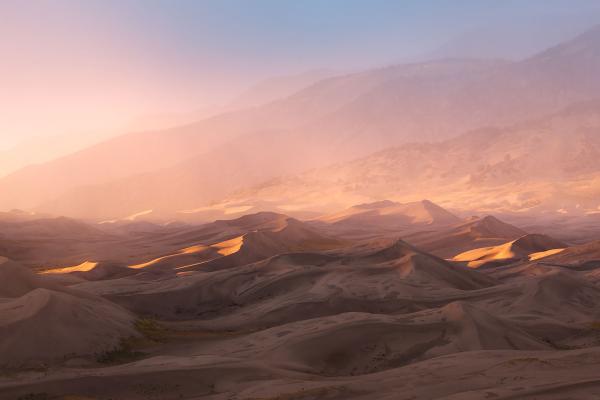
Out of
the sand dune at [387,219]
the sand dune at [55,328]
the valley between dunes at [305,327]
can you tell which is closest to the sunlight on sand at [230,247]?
the valley between dunes at [305,327]

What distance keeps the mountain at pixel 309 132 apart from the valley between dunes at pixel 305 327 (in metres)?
68.9

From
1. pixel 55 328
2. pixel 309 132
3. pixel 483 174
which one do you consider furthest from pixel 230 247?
pixel 309 132

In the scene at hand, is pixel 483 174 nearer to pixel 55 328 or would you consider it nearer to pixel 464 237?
pixel 464 237

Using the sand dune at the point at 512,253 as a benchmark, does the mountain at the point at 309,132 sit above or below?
above

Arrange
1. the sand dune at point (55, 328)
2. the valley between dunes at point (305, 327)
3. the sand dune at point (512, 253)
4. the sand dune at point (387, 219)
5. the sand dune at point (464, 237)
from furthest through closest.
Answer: the sand dune at point (387, 219)
the sand dune at point (464, 237)
the sand dune at point (512, 253)
the sand dune at point (55, 328)
the valley between dunes at point (305, 327)

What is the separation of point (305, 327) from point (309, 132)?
11090cm

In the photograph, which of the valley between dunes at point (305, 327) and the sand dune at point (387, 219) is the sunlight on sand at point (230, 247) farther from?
the sand dune at point (387, 219)

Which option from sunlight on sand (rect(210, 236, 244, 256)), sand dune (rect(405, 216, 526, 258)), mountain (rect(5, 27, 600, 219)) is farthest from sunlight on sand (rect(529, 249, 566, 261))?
mountain (rect(5, 27, 600, 219))

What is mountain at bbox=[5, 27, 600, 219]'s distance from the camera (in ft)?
328

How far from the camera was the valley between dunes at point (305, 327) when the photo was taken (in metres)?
8.41

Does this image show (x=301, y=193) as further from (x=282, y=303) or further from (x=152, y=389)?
(x=152, y=389)

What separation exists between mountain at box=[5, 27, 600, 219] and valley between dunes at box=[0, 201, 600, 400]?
226 feet

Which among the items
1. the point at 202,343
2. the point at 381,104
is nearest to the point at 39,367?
the point at 202,343

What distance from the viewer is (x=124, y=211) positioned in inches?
3388
